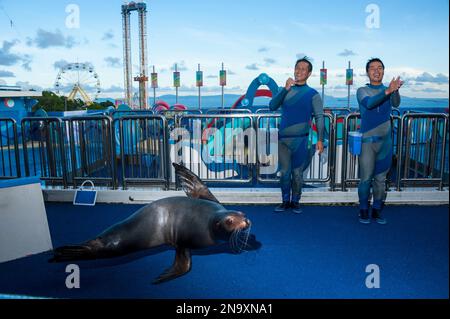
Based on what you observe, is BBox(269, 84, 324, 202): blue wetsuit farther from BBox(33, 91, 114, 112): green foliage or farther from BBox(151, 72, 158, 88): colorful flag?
BBox(33, 91, 114, 112): green foliage

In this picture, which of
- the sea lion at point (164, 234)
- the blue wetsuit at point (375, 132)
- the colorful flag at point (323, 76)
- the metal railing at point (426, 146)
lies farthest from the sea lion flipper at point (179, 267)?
the colorful flag at point (323, 76)

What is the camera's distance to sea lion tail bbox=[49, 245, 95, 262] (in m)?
3.65

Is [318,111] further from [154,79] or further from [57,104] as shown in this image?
[57,104]

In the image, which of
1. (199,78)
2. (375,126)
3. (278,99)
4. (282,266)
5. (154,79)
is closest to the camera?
(282,266)

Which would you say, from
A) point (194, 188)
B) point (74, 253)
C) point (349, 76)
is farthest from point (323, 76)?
point (74, 253)

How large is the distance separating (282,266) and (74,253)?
2.10 m

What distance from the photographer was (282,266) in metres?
3.87

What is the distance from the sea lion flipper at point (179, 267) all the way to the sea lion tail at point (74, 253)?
2.42ft

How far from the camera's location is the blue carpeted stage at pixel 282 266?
335 centimetres

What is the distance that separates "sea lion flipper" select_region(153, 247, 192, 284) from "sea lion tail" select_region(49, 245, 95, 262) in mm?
737

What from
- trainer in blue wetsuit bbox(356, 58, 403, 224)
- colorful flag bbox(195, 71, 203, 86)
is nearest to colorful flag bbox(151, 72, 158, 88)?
colorful flag bbox(195, 71, 203, 86)

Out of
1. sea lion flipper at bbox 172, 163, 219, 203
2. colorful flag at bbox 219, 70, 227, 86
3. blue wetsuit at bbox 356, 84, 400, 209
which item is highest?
colorful flag at bbox 219, 70, 227, 86

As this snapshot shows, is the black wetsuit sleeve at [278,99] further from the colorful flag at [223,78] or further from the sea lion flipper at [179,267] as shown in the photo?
the colorful flag at [223,78]
